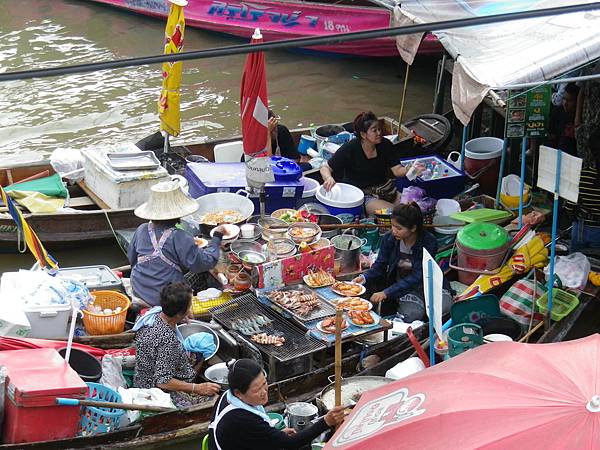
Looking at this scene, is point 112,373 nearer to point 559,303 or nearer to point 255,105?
point 255,105

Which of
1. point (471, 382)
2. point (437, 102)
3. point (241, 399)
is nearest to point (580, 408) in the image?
point (471, 382)

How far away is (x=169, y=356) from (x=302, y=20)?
425 inches

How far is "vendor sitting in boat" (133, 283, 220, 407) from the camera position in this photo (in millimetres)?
5810

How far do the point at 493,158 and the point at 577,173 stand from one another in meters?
3.56

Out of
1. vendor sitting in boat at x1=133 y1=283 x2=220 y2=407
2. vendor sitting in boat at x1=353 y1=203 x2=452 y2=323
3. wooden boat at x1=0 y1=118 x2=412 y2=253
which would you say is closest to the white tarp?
vendor sitting in boat at x1=353 y1=203 x2=452 y2=323

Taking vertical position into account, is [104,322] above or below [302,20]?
below

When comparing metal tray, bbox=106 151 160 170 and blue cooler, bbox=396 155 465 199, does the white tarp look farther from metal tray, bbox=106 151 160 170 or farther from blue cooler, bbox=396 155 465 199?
metal tray, bbox=106 151 160 170

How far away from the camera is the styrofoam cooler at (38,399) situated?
212 inches

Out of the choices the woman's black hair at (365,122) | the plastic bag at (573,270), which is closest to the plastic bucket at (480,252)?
the plastic bag at (573,270)

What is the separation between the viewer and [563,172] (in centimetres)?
616

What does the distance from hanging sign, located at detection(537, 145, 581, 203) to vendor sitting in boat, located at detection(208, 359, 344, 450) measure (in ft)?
9.20

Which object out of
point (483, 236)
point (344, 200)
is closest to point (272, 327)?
point (483, 236)

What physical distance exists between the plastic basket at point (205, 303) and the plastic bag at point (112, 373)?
0.91 metres

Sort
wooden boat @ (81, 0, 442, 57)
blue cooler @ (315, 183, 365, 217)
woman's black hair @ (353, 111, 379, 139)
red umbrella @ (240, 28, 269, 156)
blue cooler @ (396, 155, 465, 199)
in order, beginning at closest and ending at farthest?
red umbrella @ (240, 28, 269, 156) → blue cooler @ (315, 183, 365, 217) → woman's black hair @ (353, 111, 379, 139) → blue cooler @ (396, 155, 465, 199) → wooden boat @ (81, 0, 442, 57)
